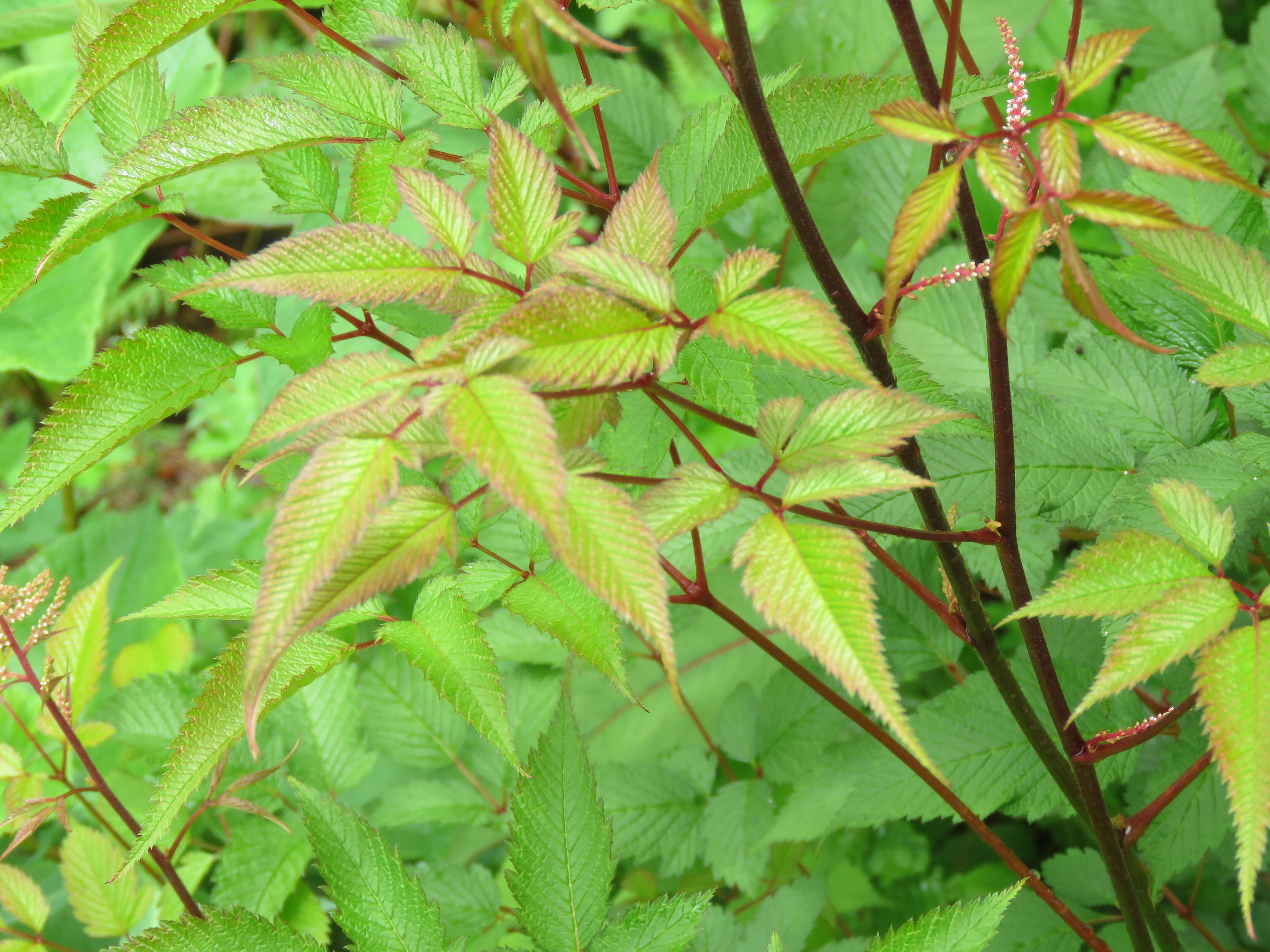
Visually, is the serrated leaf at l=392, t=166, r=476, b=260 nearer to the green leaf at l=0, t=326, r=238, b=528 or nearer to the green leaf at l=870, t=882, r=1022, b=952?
the green leaf at l=0, t=326, r=238, b=528

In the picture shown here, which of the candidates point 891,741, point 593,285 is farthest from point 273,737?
point 593,285

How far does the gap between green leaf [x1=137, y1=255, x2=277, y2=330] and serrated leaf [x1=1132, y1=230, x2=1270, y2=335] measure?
697mm

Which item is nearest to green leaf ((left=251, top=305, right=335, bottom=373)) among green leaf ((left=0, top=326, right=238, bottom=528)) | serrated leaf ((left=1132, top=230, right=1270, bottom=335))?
green leaf ((left=0, top=326, right=238, bottom=528))

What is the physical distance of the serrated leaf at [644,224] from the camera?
0.57 meters

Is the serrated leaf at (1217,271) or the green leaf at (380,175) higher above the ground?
the green leaf at (380,175)

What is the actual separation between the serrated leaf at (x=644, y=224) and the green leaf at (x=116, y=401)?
347 millimetres

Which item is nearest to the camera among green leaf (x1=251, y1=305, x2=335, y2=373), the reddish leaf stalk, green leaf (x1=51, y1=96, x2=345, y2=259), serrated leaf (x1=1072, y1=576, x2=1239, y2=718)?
serrated leaf (x1=1072, y1=576, x2=1239, y2=718)

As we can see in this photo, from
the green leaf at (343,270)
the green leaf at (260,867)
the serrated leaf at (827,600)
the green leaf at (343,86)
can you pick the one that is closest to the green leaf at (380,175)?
the green leaf at (343,86)

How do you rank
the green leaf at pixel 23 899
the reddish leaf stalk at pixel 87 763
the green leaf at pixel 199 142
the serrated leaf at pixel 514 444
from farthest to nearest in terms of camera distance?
the green leaf at pixel 23 899
the reddish leaf stalk at pixel 87 763
the green leaf at pixel 199 142
the serrated leaf at pixel 514 444

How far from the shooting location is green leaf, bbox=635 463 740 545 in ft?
1.69

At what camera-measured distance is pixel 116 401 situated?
73 centimetres

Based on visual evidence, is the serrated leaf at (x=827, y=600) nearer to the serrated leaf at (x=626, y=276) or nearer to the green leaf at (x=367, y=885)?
the serrated leaf at (x=626, y=276)

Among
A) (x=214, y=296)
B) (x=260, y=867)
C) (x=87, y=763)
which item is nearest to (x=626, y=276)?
(x=214, y=296)

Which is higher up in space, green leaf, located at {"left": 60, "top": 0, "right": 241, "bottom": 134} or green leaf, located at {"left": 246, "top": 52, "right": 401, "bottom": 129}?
green leaf, located at {"left": 60, "top": 0, "right": 241, "bottom": 134}
